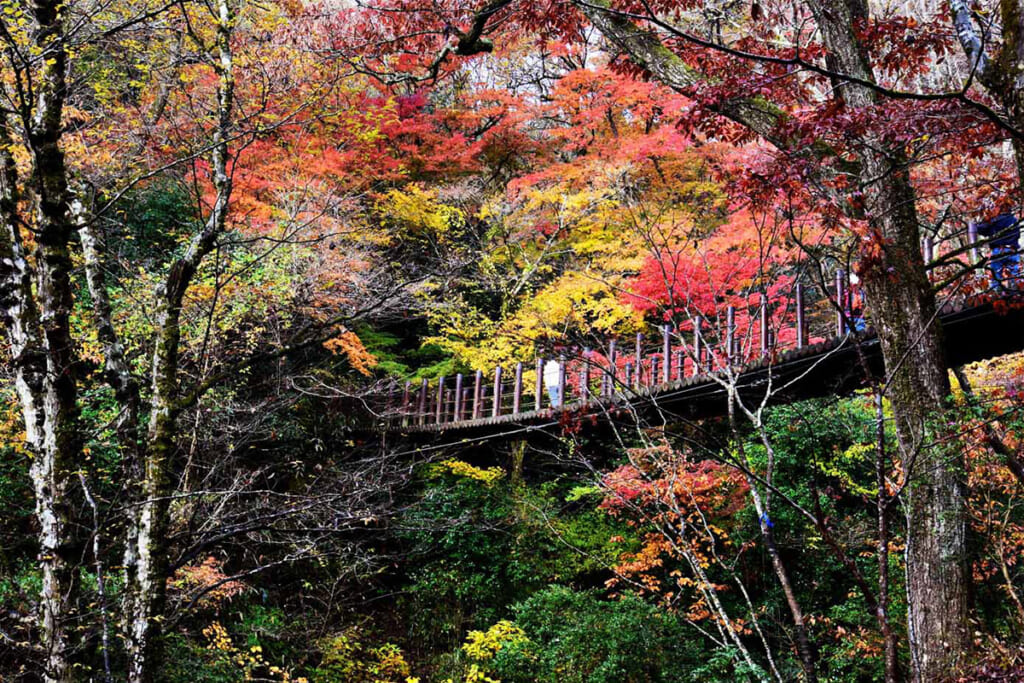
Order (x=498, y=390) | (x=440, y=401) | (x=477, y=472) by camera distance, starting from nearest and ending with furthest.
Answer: (x=477, y=472), (x=498, y=390), (x=440, y=401)

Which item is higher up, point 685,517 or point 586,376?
point 586,376

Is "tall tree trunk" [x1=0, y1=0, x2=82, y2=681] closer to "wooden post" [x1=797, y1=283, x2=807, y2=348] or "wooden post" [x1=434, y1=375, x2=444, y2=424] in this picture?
"wooden post" [x1=797, y1=283, x2=807, y2=348]

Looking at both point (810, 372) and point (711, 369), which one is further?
point (711, 369)

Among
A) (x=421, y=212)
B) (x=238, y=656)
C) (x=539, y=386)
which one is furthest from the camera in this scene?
(x=421, y=212)

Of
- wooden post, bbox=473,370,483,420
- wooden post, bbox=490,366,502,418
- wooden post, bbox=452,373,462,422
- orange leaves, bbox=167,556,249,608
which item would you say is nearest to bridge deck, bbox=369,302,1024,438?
wooden post, bbox=490,366,502,418

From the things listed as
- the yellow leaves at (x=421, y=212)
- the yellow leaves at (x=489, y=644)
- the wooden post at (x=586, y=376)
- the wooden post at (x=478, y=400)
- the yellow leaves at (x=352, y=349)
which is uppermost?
the yellow leaves at (x=421, y=212)

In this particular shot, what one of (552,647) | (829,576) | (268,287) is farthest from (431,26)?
(829,576)

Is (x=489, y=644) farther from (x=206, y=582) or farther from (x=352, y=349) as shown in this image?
(x=352, y=349)

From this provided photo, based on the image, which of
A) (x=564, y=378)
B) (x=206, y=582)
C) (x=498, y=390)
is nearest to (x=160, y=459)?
(x=206, y=582)

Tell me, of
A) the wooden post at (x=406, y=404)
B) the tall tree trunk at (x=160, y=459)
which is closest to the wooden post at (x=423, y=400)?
the wooden post at (x=406, y=404)

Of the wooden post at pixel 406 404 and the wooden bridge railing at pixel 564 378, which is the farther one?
the wooden post at pixel 406 404

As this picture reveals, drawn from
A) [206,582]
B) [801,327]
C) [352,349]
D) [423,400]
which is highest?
[352,349]

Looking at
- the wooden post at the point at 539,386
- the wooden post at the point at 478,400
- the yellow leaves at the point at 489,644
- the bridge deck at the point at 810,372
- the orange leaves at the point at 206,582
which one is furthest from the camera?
the wooden post at the point at 478,400

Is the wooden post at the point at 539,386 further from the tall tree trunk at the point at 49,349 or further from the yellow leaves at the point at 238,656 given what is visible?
the tall tree trunk at the point at 49,349
